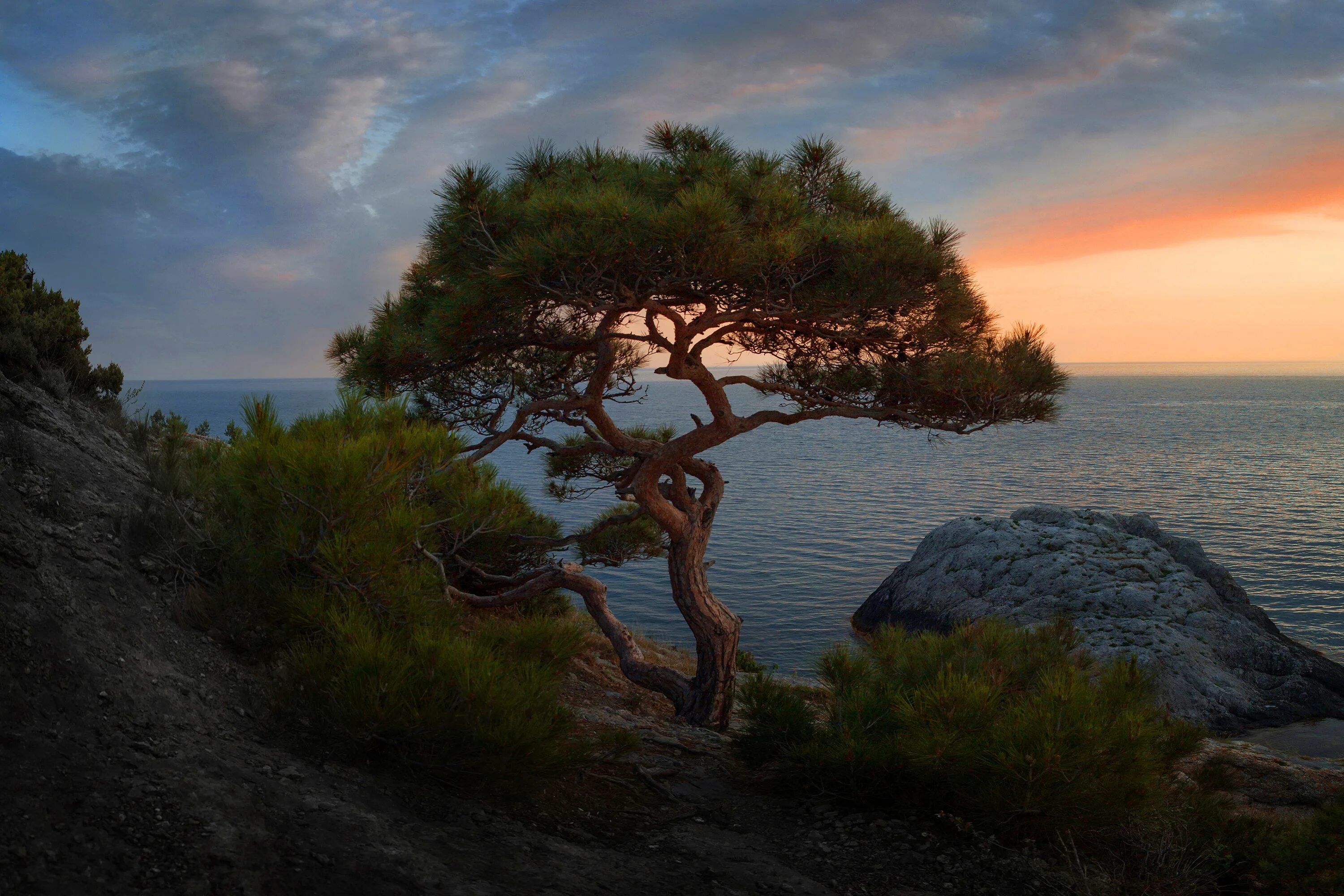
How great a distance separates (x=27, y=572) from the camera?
4.66m

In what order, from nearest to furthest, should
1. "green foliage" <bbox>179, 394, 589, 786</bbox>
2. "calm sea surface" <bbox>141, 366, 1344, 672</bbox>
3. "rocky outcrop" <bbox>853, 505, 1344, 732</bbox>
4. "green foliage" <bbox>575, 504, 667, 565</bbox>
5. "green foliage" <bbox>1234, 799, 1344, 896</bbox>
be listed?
"green foliage" <bbox>1234, 799, 1344, 896</bbox> < "green foliage" <bbox>179, 394, 589, 786</bbox> < "green foliage" <bbox>575, 504, 667, 565</bbox> < "rocky outcrop" <bbox>853, 505, 1344, 732</bbox> < "calm sea surface" <bbox>141, 366, 1344, 672</bbox>

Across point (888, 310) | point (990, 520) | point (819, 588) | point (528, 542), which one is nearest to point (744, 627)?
point (819, 588)

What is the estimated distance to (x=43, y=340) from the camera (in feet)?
32.4

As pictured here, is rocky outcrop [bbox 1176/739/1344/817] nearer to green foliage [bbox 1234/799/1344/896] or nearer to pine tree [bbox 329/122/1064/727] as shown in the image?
green foliage [bbox 1234/799/1344/896]

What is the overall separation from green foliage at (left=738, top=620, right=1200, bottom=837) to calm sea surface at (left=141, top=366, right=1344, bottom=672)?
10.5ft

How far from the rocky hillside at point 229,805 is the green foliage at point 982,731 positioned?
30 centimetres

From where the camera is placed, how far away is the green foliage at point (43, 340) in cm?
834

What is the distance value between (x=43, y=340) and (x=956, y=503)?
3451 cm

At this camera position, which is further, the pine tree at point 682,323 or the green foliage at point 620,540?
the green foliage at point 620,540

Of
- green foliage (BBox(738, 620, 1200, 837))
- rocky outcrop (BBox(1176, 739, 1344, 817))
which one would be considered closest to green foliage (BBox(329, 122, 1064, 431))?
green foliage (BBox(738, 620, 1200, 837))

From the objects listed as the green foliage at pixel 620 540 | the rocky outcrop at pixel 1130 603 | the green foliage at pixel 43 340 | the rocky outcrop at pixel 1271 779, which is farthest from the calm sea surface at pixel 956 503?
the rocky outcrop at pixel 1271 779

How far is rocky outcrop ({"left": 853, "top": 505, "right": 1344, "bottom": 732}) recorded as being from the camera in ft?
48.4

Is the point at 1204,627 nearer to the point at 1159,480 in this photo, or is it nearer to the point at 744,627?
the point at 744,627

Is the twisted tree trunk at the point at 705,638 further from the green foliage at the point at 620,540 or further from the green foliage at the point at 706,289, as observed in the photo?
the green foliage at the point at 706,289
